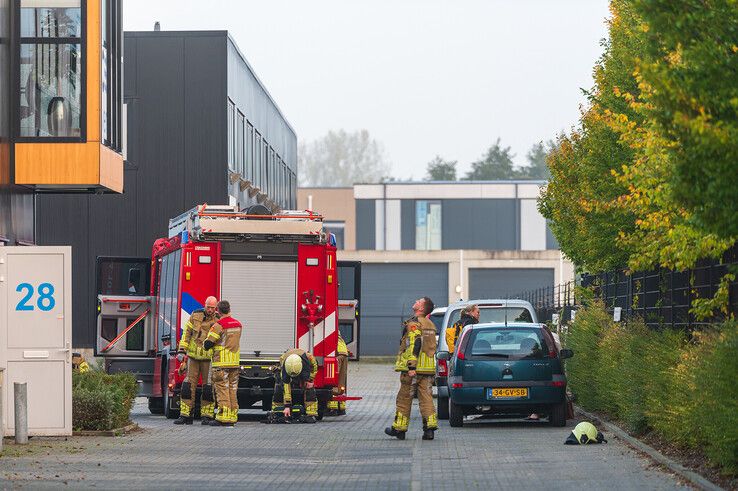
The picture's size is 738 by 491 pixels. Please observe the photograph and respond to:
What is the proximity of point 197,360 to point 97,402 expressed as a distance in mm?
3359

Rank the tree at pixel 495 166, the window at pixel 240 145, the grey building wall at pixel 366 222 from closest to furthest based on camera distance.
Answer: the window at pixel 240 145
the grey building wall at pixel 366 222
the tree at pixel 495 166

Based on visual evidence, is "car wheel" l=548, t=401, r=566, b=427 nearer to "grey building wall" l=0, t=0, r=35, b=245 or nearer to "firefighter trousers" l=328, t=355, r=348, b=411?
"firefighter trousers" l=328, t=355, r=348, b=411

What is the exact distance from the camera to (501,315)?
27.9 meters

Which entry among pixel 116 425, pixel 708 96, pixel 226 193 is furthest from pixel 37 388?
pixel 226 193

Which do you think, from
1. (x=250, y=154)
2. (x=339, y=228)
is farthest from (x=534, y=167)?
(x=250, y=154)

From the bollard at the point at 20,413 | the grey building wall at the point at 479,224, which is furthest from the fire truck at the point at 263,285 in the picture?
the grey building wall at the point at 479,224

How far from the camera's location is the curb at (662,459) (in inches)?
511

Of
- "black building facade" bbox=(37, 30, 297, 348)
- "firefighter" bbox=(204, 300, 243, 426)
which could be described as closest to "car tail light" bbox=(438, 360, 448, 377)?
"firefighter" bbox=(204, 300, 243, 426)

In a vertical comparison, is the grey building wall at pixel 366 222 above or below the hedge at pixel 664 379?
above

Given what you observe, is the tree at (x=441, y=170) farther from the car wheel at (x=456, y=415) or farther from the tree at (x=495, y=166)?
the car wheel at (x=456, y=415)

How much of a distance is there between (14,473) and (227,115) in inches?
1091

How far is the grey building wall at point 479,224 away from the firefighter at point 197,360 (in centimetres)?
5592

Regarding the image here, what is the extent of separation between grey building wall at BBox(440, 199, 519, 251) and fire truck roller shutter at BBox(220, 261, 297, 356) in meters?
55.3

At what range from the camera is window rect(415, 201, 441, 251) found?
79375 millimetres
